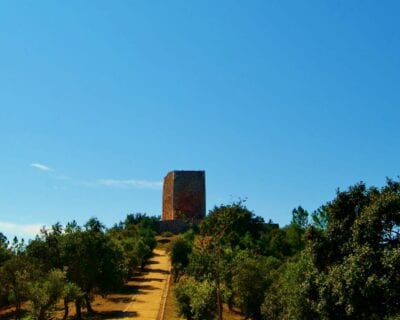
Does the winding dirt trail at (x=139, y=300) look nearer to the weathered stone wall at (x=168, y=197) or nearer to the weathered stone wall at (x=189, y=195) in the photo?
the weathered stone wall at (x=189, y=195)

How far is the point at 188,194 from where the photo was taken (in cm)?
11138

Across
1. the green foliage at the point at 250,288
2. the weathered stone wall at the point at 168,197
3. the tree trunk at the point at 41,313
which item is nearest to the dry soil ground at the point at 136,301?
the tree trunk at the point at 41,313

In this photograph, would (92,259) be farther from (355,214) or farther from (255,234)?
(255,234)

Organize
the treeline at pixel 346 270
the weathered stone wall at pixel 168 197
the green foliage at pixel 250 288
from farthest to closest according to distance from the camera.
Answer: the weathered stone wall at pixel 168 197
the green foliage at pixel 250 288
the treeline at pixel 346 270

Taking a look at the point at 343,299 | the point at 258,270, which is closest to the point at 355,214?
the point at 343,299

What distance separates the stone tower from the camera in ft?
365

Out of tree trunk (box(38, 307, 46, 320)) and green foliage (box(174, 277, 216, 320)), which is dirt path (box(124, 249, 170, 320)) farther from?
tree trunk (box(38, 307, 46, 320))

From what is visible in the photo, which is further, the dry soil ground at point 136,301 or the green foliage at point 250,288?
the dry soil ground at point 136,301

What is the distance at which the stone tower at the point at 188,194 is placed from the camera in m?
111

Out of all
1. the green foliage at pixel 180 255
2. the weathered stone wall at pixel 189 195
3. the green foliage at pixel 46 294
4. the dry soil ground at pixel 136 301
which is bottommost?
the dry soil ground at pixel 136 301

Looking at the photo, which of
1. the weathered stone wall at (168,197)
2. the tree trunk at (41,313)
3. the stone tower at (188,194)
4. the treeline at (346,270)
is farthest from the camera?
the weathered stone wall at (168,197)

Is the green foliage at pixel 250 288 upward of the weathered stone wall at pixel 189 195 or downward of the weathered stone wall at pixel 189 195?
downward

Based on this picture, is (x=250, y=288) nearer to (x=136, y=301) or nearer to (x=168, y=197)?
(x=136, y=301)

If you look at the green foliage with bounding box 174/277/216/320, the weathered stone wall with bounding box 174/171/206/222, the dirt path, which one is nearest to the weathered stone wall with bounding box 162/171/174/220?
the weathered stone wall with bounding box 174/171/206/222
